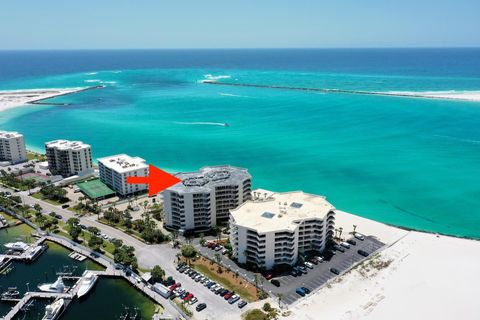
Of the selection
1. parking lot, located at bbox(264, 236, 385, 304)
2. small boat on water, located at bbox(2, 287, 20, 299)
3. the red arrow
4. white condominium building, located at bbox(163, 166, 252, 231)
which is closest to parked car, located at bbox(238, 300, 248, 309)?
parking lot, located at bbox(264, 236, 385, 304)

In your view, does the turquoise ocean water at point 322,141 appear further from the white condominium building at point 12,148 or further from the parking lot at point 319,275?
the white condominium building at point 12,148

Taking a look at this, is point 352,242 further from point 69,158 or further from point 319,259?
point 69,158

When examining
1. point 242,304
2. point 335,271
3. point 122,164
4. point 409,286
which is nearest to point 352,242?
point 335,271

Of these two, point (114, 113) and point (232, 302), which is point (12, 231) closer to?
point (232, 302)

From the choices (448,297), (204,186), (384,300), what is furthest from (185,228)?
(448,297)

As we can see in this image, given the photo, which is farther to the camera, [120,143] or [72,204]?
[120,143]
